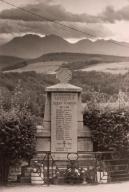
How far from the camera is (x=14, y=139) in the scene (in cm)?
1203

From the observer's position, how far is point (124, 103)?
13.7m

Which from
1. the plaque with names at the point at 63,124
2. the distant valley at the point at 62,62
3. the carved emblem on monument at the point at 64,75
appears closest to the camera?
the plaque with names at the point at 63,124

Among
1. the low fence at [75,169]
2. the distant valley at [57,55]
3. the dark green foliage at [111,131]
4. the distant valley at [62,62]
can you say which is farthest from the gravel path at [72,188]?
the distant valley at [62,62]

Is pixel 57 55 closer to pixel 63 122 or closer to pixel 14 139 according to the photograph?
pixel 63 122

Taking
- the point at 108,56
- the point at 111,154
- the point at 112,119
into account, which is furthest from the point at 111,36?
the point at 111,154

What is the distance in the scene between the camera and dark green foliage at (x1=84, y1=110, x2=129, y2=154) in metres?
13.1

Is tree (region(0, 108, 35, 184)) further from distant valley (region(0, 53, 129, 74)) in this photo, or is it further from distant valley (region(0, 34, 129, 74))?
distant valley (region(0, 53, 129, 74))

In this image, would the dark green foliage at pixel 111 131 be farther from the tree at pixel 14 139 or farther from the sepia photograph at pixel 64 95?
the tree at pixel 14 139

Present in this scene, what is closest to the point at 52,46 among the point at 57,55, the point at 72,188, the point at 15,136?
the point at 57,55

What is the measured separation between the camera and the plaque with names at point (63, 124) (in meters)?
13.2

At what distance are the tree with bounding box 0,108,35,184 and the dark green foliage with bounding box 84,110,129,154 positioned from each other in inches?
71.2

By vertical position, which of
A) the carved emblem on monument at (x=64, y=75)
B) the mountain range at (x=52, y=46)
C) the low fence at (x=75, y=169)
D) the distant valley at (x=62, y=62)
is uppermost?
the mountain range at (x=52, y=46)

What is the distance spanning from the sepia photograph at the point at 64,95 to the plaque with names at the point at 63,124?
3cm

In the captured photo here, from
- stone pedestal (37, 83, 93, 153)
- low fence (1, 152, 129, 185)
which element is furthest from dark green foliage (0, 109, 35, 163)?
stone pedestal (37, 83, 93, 153)
